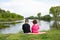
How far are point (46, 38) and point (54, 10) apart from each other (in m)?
58.5

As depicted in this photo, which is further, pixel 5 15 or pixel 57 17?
pixel 5 15

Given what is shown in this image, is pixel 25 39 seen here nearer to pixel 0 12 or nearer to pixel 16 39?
pixel 16 39

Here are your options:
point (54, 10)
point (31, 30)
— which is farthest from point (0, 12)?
point (31, 30)

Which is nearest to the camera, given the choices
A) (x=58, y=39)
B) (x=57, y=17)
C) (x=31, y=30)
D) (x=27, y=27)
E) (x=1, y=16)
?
(x=58, y=39)

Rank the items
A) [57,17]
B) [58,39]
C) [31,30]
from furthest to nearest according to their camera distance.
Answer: [57,17] → [31,30] → [58,39]

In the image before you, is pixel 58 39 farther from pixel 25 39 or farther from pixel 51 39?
pixel 25 39

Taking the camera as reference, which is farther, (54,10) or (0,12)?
(0,12)

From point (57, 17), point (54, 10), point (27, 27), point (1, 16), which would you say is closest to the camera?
point (27, 27)

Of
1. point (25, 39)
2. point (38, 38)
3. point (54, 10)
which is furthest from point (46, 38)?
point (54, 10)

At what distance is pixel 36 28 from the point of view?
13.0m

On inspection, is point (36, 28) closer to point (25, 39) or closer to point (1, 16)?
point (25, 39)

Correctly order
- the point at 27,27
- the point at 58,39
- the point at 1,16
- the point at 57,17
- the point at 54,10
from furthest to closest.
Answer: the point at 1,16
the point at 54,10
the point at 57,17
the point at 27,27
the point at 58,39

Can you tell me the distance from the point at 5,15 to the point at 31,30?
87.0m

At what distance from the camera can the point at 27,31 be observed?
1309 cm
